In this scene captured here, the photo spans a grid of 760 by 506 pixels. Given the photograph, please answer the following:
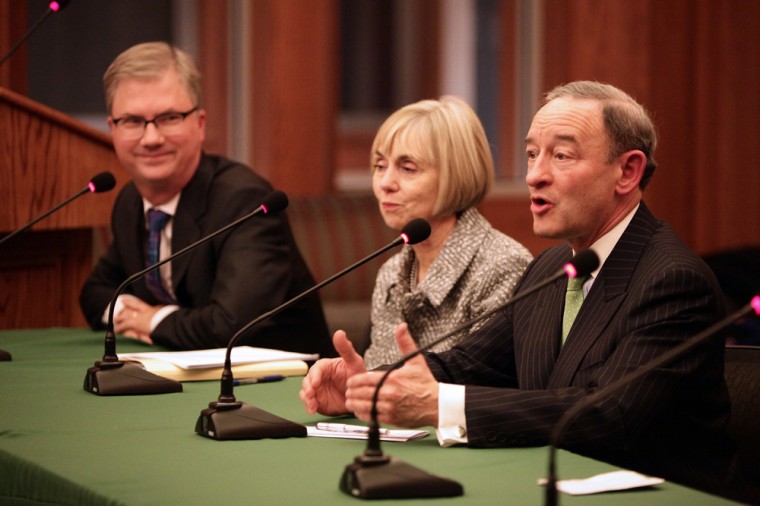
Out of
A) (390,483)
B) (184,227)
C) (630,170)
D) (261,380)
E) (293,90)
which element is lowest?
(261,380)

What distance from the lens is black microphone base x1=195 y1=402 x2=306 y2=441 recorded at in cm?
203

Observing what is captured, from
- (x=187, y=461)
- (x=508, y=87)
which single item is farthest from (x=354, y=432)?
(x=508, y=87)

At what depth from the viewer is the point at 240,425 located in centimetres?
204

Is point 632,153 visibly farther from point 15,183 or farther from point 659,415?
point 15,183

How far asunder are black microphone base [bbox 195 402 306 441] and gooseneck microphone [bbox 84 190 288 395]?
0.43 m

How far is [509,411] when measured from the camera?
1988 millimetres

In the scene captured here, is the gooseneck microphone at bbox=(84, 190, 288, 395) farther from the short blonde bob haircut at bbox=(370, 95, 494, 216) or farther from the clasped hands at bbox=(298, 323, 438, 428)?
the short blonde bob haircut at bbox=(370, 95, 494, 216)

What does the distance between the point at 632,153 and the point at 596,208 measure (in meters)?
0.13

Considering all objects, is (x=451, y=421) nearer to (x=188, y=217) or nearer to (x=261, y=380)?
(x=261, y=380)

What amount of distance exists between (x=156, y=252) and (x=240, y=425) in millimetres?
1699

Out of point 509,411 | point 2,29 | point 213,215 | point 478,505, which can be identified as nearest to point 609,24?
point 2,29

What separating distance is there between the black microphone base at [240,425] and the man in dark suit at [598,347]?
125 millimetres

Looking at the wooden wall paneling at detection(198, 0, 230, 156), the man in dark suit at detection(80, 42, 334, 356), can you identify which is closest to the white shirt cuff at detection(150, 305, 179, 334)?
the man in dark suit at detection(80, 42, 334, 356)

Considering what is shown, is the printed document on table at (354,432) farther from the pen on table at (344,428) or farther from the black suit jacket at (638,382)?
the black suit jacket at (638,382)
